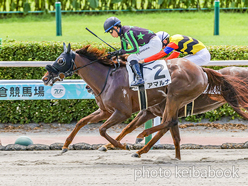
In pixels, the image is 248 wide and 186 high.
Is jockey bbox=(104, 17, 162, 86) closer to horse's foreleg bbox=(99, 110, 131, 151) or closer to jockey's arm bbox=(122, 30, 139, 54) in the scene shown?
jockey's arm bbox=(122, 30, 139, 54)

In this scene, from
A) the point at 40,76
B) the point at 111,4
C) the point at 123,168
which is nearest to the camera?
the point at 123,168

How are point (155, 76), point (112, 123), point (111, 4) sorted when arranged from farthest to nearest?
point (111, 4) < point (155, 76) < point (112, 123)

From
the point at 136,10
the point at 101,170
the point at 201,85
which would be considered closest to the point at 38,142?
the point at 101,170

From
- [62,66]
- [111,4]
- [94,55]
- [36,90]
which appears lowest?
[36,90]

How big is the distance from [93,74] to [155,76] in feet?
2.72

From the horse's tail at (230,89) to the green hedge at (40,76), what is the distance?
1870mm

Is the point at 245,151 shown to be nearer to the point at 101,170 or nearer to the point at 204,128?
the point at 204,128

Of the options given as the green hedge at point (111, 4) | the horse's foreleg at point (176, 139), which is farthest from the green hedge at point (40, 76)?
the green hedge at point (111, 4)

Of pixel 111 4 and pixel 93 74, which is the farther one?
pixel 111 4

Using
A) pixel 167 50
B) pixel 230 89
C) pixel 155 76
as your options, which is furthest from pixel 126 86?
pixel 230 89

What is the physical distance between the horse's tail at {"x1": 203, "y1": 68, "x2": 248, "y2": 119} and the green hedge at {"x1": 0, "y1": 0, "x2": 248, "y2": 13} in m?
9.61

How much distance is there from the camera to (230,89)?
5.71 m

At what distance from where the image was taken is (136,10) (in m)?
15.5

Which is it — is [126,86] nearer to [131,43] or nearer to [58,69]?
[131,43]
